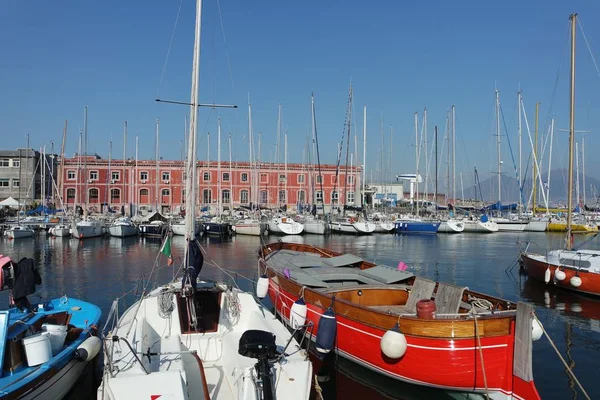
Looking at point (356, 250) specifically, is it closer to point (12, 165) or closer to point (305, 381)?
point (305, 381)

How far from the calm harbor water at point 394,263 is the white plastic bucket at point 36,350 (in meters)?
4.54

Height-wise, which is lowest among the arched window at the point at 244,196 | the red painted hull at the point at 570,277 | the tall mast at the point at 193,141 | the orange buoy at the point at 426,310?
Result: the red painted hull at the point at 570,277

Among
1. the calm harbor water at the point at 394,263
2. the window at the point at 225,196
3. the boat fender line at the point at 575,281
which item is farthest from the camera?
the window at the point at 225,196

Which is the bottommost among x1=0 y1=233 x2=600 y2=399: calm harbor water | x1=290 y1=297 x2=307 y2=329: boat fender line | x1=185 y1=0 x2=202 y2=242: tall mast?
x1=0 y1=233 x2=600 y2=399: calm harbor water

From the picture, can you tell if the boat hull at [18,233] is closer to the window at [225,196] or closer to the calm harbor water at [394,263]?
the calm harbor water at [394,263]

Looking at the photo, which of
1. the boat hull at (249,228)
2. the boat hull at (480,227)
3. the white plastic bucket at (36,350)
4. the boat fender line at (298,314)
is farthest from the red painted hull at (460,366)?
the boat hull at (480,227)

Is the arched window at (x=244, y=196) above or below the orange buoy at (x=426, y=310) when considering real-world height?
above

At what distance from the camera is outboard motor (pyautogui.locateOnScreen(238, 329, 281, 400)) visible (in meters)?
6.71

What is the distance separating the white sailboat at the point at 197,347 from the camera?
6.71m

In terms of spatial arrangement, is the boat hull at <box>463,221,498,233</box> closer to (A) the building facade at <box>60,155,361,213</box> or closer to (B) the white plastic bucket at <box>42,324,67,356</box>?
(A) the building facade at <box>60,155,361,213</box>

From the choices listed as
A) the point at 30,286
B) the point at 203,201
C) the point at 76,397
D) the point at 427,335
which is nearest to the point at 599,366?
the point at 427,335

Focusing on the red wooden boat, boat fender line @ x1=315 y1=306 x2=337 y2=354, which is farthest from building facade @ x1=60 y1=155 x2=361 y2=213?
boat fender line @ x1=315 y1=306 x2=337 y2=354

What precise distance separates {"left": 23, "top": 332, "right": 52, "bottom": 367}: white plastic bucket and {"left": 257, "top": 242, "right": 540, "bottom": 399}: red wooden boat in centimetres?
546

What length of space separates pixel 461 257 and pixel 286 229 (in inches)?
834
